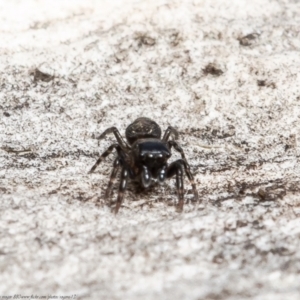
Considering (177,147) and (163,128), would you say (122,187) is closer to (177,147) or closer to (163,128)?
(177,147)

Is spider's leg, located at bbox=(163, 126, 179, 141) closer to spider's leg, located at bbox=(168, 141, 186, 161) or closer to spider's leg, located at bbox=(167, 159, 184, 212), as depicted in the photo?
spider's leg, located at bbox=(168, 141, 186, 161)

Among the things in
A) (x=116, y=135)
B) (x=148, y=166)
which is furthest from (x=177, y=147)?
(x=116, y=135)

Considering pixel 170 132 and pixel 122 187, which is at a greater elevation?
pixel 170 132

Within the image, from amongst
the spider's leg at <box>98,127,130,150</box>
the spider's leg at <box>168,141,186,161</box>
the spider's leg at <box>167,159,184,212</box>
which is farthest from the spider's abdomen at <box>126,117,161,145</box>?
the spider's leg at <box>167,159,184,212</box>

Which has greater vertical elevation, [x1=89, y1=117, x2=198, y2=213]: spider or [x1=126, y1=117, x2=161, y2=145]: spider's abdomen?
[x1=126, y1=117, x2=161, y2=145]: spider's abdomen

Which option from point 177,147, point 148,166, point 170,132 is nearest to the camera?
point 148,166

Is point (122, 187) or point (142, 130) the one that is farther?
point (142, 130)

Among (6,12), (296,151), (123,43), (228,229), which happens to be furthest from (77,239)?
(6,12)

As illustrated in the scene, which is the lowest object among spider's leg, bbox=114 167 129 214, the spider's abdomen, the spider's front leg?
spider's leg, bbox=114 167 129 214
